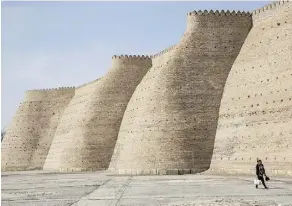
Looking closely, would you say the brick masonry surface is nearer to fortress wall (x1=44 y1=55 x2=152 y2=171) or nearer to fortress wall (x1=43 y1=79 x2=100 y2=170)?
fortress wall (x1=44 y1=55 x2=152 y2=171)

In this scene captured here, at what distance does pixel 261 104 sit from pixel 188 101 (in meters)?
6.74

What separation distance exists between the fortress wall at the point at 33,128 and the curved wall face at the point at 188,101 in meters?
25.6

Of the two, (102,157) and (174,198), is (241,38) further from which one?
(174,198)

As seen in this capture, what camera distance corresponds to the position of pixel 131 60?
48500 mm

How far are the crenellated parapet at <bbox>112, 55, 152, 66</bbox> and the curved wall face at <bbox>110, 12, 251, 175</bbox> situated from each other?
34.4ft

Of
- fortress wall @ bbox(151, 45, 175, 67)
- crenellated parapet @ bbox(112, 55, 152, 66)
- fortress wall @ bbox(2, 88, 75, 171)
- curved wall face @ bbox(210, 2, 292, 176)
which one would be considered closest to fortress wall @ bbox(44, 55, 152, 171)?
crenellated parapet @ bbox(112, 55, 152, 66)

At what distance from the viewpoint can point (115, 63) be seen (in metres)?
48.5

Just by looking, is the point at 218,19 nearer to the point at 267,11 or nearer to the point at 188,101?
the point at 267,11

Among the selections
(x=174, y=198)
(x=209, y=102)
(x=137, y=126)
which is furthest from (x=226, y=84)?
(x=174, y=198)

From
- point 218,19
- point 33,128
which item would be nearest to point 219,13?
point 218,19

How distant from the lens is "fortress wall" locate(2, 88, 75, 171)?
60.2 m

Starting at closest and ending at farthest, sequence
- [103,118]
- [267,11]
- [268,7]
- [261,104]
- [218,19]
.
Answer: [261,104]
[268,7]
[267,11]
[218,19]
[103,118]

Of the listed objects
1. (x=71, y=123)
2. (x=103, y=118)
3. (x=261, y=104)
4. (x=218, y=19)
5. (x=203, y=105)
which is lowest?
(x=261, y=104)

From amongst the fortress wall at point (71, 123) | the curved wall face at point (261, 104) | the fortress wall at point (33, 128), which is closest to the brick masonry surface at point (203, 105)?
the curved wall face at point (261, 104)
